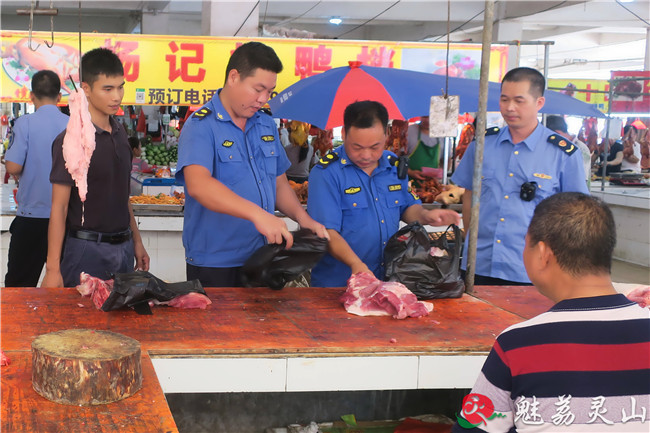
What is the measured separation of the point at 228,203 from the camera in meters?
2.88

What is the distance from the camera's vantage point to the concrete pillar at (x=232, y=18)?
7949mm

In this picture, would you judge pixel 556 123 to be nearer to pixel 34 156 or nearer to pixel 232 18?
pixel 232 18

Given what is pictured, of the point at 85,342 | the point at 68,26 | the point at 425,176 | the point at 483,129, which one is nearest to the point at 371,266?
the point at 483,129

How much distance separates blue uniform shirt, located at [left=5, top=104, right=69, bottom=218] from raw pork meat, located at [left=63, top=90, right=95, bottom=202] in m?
1.74

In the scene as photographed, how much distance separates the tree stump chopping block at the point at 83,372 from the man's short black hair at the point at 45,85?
3256 millimetres

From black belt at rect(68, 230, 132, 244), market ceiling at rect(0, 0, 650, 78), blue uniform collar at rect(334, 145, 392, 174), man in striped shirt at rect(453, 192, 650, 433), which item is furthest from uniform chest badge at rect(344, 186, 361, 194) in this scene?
market ceiling at rect(0, 0, 650, 78)

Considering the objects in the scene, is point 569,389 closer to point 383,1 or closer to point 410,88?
point 410,88

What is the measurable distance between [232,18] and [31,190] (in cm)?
412

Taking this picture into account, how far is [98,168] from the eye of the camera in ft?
11.1

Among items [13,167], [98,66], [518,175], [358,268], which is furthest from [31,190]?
[518,175]

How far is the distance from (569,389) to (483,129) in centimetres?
185

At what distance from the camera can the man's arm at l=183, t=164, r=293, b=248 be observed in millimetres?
2805

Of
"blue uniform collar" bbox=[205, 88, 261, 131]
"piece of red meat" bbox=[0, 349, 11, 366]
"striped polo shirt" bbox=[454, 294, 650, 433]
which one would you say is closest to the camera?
"striped polo shirt" bbox=[454, 294, 650, 433]

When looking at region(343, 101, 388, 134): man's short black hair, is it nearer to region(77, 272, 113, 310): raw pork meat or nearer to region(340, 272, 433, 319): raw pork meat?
region(340, 272, 433, 319): raw pork meat
